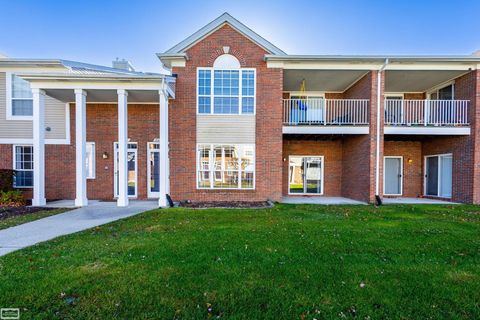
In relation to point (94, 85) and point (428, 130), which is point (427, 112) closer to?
point (428, 130)

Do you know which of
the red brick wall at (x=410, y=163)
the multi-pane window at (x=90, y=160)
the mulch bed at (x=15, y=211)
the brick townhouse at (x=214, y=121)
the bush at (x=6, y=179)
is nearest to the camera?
the mulch bed at (x=15, y=211)

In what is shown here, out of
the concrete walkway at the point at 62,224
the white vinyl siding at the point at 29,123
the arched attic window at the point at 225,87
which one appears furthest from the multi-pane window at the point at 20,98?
the arched attic window at the point at 225,87

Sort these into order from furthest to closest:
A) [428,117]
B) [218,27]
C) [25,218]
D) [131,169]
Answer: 1. [428,117]
2. [131,169]
3. [218,27]
4. [25,218]

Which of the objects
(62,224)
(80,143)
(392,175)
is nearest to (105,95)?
(80,143)

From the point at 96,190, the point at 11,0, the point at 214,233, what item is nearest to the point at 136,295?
the point at 214,233

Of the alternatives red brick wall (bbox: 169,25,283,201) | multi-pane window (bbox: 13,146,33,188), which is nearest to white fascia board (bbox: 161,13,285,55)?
red brick wall (bbox: 169,25,283,201)

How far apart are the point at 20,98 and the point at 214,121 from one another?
899cm

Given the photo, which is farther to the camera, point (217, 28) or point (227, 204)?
point (217, 28)

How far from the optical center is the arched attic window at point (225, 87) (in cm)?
1088

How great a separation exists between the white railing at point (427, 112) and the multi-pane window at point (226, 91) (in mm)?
6457

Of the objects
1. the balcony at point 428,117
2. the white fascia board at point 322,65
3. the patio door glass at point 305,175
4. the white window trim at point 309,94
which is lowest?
the patio door glass at point 305,175

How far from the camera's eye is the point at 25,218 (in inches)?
299

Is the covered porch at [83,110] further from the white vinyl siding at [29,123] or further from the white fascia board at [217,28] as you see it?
the white fascia board at [217,28]

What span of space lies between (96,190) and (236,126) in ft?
23.8
